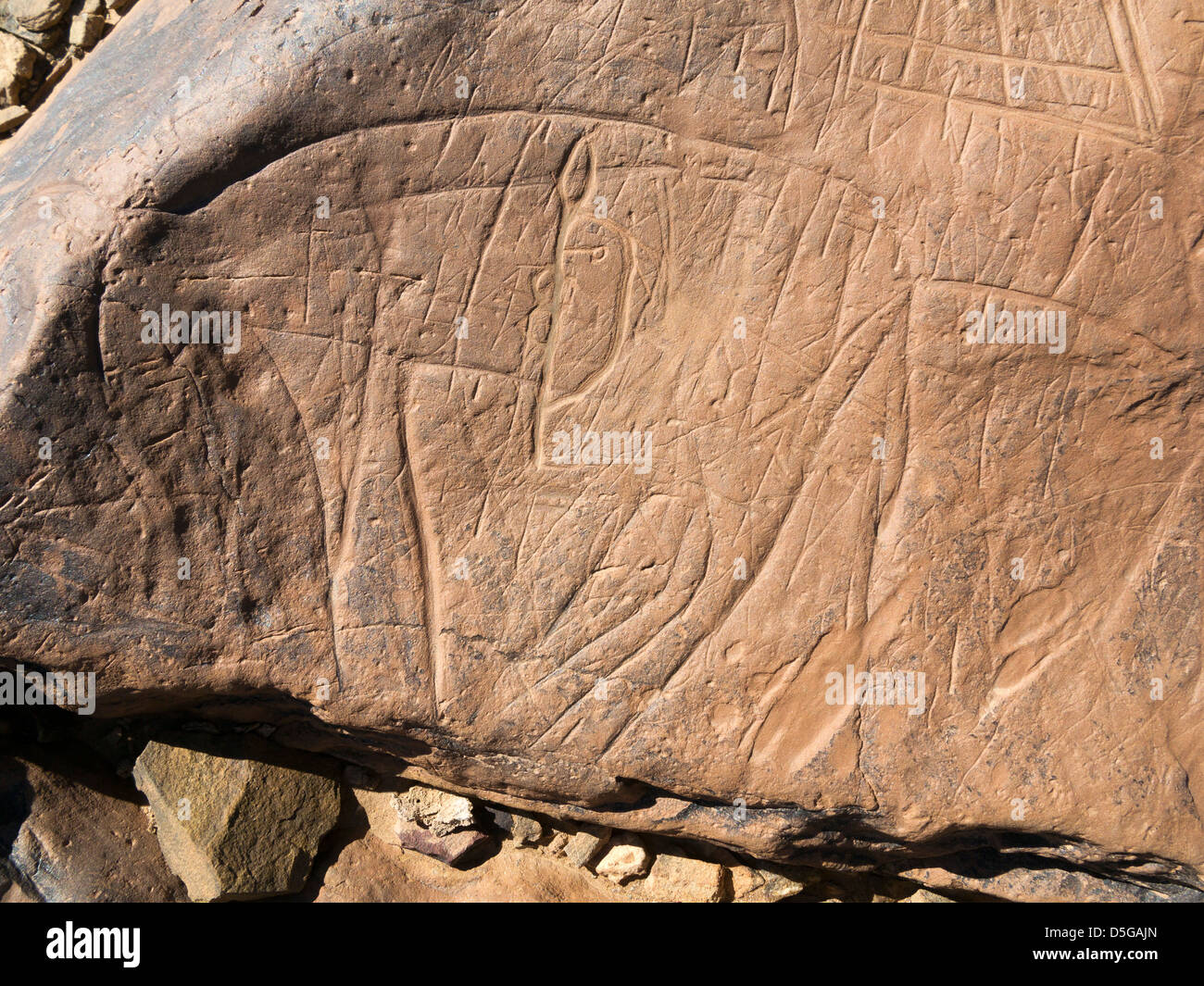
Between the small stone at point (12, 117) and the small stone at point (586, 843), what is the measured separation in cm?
419

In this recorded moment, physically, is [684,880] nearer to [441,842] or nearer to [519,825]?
[519,825]

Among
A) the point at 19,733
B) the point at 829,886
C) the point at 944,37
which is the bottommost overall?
the point at 829,886

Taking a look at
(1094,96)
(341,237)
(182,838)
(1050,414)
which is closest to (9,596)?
(182,838)

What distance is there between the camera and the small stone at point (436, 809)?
155 inches

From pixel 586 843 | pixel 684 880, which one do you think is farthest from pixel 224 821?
pixel 684 880

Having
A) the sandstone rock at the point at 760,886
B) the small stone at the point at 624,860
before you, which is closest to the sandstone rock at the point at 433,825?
the small stone at the point at 624,860

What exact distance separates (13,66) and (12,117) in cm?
27

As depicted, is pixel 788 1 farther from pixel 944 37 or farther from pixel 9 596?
pixel 9 596

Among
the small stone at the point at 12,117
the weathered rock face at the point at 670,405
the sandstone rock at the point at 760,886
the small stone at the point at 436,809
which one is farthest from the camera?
the small stone at the point at 12,117

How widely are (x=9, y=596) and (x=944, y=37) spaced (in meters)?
3.81

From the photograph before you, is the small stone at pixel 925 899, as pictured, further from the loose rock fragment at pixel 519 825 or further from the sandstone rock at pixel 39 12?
the sandstone rock at pixel 39 12

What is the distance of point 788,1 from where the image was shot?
10.5ft

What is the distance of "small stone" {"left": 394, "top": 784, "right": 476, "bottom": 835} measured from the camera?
12.9 feet

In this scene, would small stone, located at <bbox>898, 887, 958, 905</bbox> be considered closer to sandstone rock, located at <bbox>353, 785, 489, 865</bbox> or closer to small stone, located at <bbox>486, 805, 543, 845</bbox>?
small stone, located at <bbox>486, 805, 543, 845</bbox>
